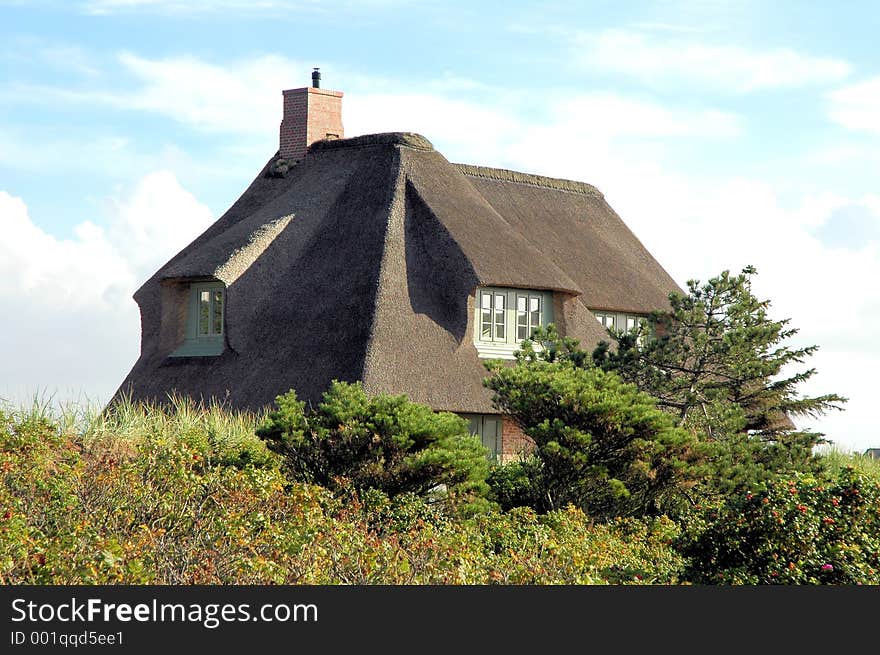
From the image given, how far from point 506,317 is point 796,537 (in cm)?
1412

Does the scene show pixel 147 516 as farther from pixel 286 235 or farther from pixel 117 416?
pixel 286 235

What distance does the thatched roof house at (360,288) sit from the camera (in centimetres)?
2414

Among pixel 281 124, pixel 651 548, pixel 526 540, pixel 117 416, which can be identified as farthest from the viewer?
pixel 281 124

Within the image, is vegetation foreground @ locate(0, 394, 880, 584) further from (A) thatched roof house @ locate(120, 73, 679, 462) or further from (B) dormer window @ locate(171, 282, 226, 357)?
(B) dormer window @ locate(171, 282, 226, 357)

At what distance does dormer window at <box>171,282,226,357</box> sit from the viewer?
26.5 metres

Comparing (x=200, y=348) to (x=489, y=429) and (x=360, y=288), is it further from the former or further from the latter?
(x=489, y=429)

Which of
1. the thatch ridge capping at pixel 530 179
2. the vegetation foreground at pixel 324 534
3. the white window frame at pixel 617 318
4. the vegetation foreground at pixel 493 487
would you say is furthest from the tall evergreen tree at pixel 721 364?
the thatch ridge capping at pixel 530 179

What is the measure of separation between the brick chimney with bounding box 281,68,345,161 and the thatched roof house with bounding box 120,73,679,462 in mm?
43

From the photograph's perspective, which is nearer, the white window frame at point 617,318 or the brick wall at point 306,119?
the white window frame at point 617,318

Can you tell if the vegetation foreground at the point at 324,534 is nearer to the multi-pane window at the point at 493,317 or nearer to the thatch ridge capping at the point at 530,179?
the multi-pane window at the point at 493,317

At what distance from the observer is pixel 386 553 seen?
11.7 m

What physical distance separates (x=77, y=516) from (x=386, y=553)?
3.20 meters

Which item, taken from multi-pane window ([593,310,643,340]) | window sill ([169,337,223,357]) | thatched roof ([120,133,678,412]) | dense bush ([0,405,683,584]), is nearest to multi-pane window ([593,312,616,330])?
multi-pane window ([593,310,643,340])

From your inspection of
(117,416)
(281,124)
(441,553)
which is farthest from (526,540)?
(281,124)
